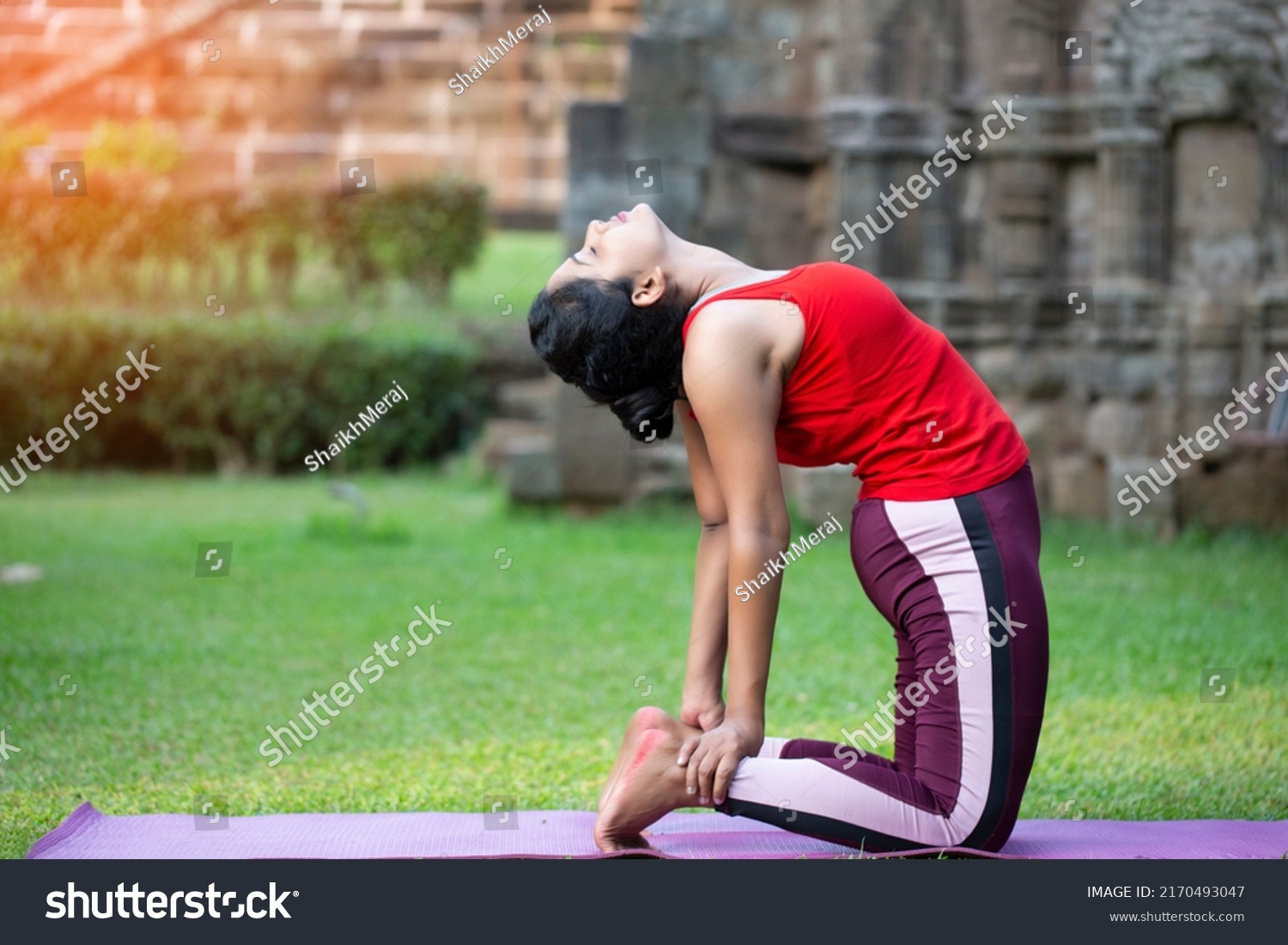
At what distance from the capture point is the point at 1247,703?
14.8ft

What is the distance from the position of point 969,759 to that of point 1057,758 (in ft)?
4.64

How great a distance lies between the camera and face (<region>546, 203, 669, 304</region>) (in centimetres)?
275

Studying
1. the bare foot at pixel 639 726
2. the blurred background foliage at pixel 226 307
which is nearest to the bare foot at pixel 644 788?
the bare foot at pixel 639 726

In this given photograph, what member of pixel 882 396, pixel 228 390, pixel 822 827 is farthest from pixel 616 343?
pixel 228 390

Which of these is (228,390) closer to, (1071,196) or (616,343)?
(1071,196)

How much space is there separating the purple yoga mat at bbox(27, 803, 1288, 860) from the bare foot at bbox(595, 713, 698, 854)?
6 centimetres

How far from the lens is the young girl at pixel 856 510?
2.65 metres

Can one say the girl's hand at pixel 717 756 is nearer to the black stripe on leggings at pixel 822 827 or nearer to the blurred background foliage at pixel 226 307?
the black stripe on leggings at pixel 822 827

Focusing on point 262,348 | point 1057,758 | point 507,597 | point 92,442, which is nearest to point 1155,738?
point 1057,758

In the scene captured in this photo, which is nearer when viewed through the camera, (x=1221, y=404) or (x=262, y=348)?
(x=1221, y=404)

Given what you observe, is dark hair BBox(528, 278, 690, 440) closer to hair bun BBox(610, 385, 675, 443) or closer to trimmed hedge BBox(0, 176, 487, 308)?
hair bun BBox(610, 385, 675, 443)

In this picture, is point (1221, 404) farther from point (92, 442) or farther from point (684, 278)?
point (92, 442)

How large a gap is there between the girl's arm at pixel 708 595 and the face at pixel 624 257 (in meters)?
0.29

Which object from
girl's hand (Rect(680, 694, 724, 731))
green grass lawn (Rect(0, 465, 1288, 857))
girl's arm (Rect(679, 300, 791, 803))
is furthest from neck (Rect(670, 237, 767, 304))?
green grass lawn (Rect(0, 465, 1288, 857))
